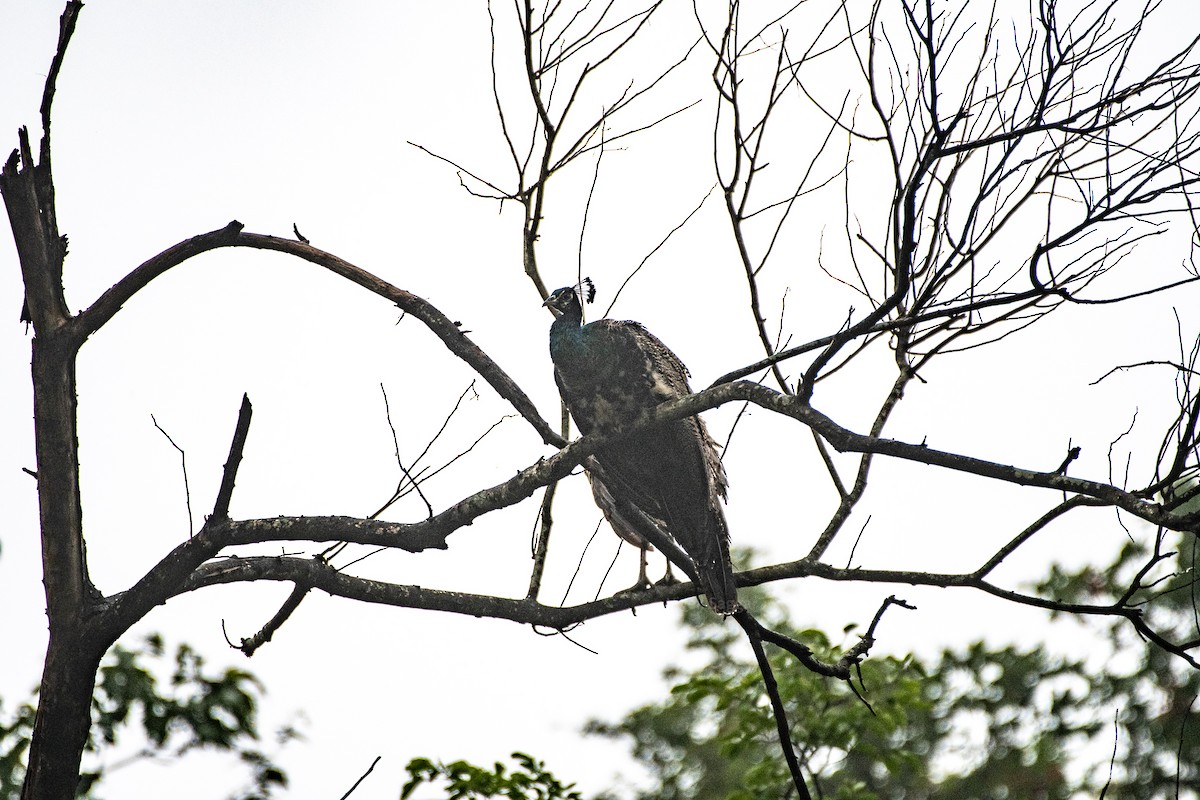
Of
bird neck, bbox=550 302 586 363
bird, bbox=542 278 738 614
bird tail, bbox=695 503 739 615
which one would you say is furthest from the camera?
bird neck, bbox=550 302 586 363

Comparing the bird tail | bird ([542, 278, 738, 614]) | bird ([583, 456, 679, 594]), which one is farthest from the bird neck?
the bird tail

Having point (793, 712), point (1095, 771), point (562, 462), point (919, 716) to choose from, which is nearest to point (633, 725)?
point (919, 716)

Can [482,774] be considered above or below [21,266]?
below

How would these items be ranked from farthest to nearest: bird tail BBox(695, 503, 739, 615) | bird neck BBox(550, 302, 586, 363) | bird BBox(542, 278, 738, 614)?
bird neck BBox(550, 302, 586, 363) < bird BBox(542, 278, 738, 614) < bird tail BBox(695, 503, 739, 615)

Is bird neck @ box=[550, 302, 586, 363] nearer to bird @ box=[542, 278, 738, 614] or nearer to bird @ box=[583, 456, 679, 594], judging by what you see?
bird @ box=[542, 278, 738, 614]

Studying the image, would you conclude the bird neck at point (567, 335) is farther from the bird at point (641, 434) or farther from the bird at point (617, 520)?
the bird at point (617, 520)

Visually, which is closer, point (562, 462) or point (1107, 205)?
point (1107, 205)

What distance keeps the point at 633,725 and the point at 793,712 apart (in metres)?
7.39

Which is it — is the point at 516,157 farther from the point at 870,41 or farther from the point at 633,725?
the point at 633,725

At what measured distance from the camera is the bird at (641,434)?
4.93m

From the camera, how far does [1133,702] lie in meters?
11.0

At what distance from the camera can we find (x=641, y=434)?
484cm

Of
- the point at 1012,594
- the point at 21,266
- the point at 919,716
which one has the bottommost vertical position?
the point at 1012,594

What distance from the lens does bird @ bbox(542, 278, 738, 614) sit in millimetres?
4934
